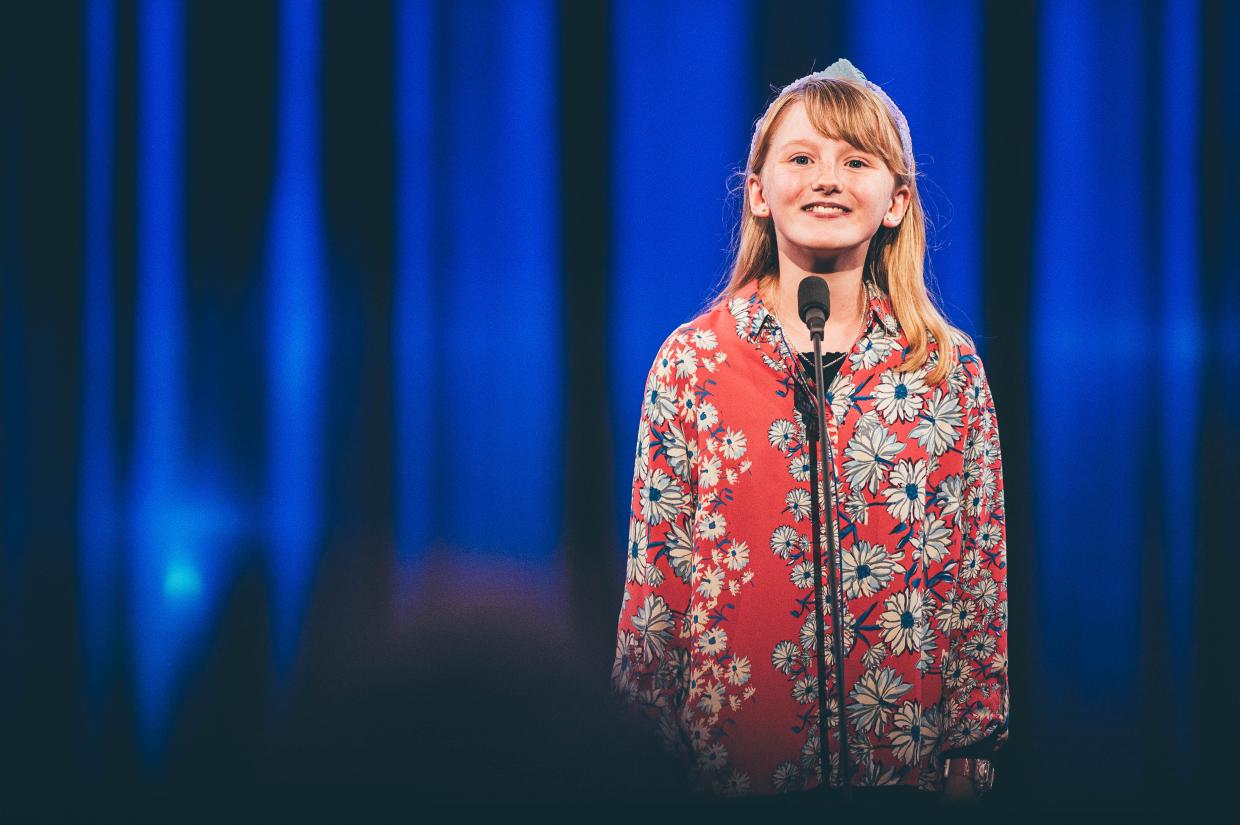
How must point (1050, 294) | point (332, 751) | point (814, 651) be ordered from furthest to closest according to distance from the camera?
point (1050, 294), point (814, 651), point (332, 751)

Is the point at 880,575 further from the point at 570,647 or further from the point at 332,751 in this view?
the point at 570,647

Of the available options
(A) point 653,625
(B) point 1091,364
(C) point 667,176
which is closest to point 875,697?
(A) point 653,625

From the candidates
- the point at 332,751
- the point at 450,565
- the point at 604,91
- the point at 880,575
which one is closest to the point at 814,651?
the point at 880,575

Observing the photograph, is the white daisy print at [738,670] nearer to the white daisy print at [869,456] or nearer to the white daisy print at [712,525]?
the white daisy print at [712,525]

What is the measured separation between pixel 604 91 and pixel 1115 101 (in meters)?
1.13

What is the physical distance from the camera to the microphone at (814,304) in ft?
3.48

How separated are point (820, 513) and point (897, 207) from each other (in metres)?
0.45

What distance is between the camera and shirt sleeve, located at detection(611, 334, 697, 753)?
139cm

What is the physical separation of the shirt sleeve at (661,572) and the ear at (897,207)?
14.1 inches

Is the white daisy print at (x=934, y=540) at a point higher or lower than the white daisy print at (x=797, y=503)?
lower

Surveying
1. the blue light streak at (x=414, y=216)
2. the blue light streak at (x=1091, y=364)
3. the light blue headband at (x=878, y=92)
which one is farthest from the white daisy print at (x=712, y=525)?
the blue light streak at (x=414, y=216)

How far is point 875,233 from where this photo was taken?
148 centimetres

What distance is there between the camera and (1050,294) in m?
2.30

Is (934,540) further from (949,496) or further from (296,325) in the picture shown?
(296,325)
